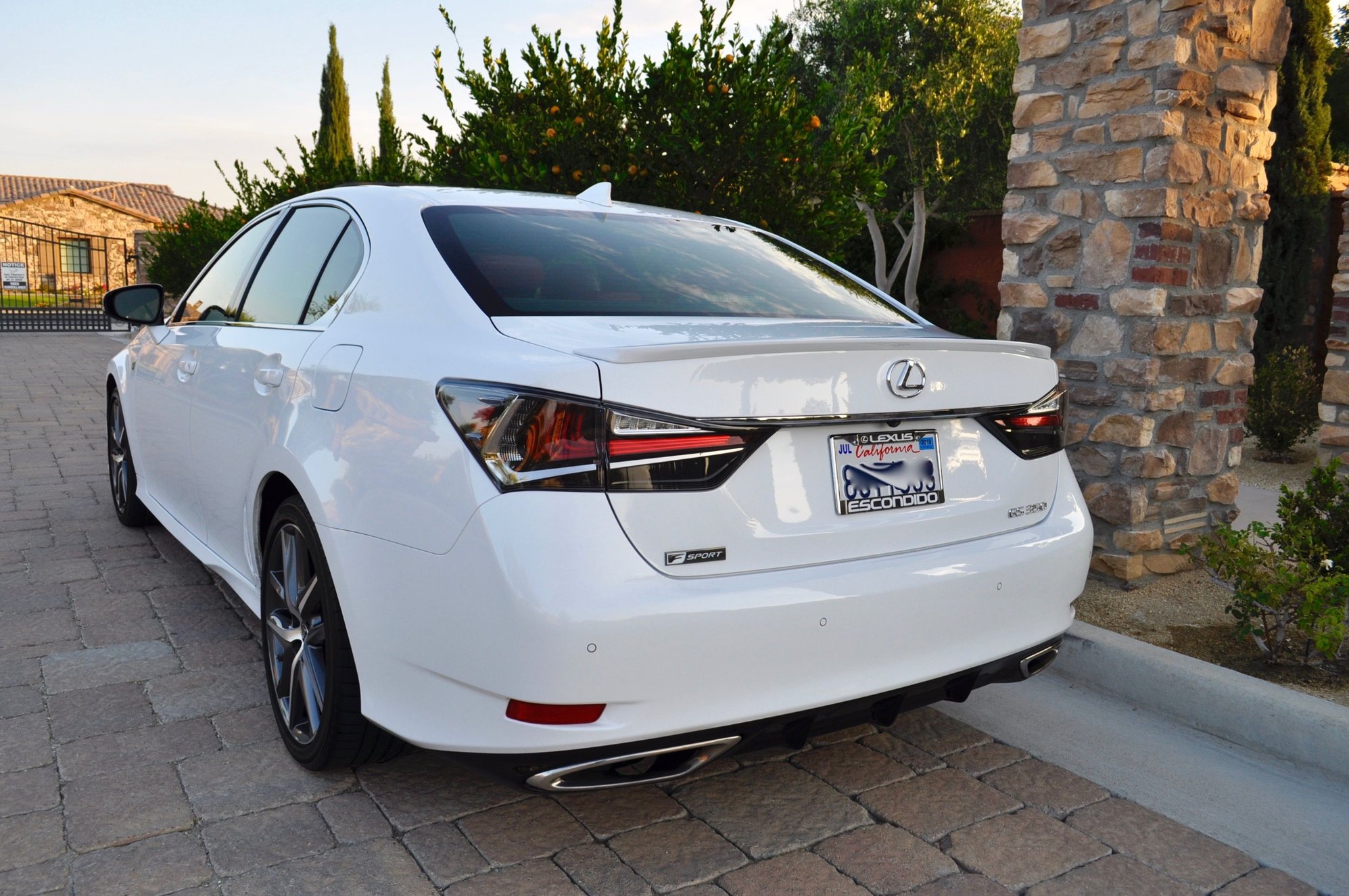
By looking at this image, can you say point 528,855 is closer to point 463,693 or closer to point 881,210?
point 463,693

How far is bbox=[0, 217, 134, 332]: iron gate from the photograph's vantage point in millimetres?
25672

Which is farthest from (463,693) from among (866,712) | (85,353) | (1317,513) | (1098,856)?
(85,353)

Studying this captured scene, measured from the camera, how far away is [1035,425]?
2799 mm

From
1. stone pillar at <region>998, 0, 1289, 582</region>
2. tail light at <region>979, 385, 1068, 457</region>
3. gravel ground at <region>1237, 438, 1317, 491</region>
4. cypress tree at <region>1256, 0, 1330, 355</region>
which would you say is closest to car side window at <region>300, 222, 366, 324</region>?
tail light at <region>979, 385, 1068, 457</region>

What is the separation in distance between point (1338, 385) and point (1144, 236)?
10.3 ft

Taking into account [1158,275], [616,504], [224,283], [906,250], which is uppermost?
[906,250]

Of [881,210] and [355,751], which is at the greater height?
[881,210]

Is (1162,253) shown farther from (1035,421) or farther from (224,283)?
(224,283)

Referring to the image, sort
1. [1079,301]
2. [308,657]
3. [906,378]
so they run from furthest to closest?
[1079,301]
[308,657]
[906,378]

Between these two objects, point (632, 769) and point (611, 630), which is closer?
point (611, 630)

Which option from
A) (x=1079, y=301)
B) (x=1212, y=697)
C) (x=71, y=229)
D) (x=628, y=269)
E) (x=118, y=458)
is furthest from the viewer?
(x=71, y=229)

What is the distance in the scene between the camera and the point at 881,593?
2400mm

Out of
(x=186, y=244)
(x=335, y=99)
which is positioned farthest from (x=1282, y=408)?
(x=335, y=99)

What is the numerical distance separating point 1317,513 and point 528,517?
357cm
